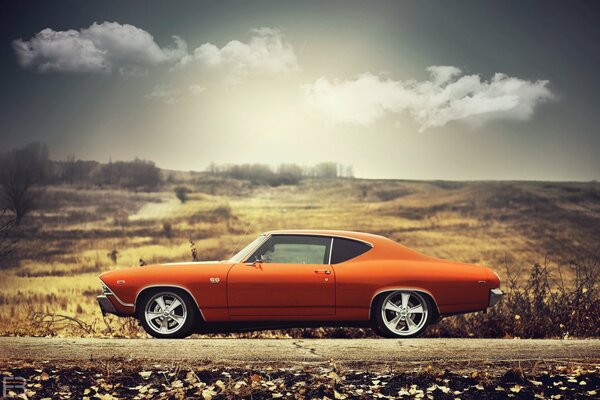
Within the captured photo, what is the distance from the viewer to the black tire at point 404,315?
845 centimetres

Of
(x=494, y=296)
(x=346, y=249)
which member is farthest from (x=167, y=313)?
(x=494, y=296)

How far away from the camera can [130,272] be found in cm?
868

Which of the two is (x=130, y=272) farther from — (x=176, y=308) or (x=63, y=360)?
(x=63, y=360)

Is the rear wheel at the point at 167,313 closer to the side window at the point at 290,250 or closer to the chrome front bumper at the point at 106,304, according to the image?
the chrome front bumper at the point at 106,304

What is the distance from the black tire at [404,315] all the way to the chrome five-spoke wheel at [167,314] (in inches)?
96.0

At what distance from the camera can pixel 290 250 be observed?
8.57 meters

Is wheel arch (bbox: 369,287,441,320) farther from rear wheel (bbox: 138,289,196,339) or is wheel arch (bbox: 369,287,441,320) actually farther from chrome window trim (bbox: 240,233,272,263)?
rear wheel (bbox: 138,289,196,339)

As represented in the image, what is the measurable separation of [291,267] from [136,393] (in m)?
2.47

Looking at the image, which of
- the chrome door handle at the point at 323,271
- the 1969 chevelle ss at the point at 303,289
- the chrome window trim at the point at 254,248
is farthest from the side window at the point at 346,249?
the chrome window trim at the point at 254,248

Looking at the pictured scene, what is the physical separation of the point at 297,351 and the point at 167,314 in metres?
1.78

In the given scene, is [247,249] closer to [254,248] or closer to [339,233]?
[254,248]

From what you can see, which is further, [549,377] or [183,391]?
[549,377]

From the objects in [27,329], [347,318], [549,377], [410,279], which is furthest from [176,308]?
[549,377]

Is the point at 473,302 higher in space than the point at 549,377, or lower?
higher
